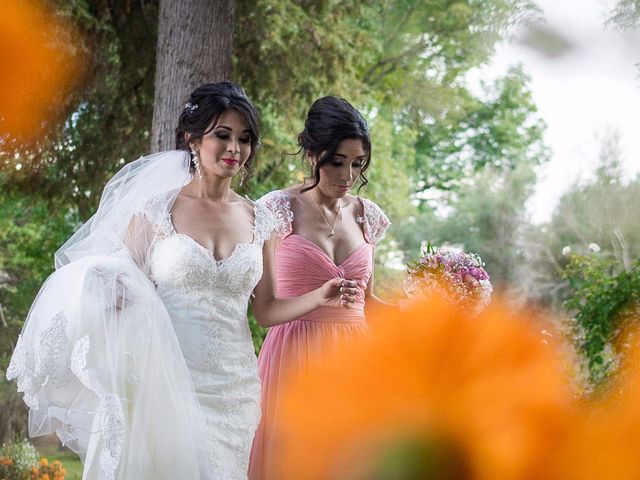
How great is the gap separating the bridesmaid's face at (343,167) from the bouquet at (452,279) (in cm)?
40

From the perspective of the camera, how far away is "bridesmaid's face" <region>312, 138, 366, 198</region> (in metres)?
3.37

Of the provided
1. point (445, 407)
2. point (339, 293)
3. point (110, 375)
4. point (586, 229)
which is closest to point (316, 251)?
point (339, 293)

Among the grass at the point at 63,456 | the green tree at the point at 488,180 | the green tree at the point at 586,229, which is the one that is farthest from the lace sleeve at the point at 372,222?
the green tree at the point at 488,180

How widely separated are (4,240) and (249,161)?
6.79 meters

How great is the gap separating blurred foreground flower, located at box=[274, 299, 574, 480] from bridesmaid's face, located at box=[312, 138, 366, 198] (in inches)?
21.8

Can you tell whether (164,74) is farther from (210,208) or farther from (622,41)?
(622,41)

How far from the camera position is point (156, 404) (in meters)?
2.71

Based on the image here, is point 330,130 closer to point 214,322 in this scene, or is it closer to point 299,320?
point 299,320

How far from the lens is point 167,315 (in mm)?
2809

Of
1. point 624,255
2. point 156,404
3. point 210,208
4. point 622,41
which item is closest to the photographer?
point 622,41

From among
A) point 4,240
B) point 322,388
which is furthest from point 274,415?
point 4,240

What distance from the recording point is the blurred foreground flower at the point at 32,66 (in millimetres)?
5676

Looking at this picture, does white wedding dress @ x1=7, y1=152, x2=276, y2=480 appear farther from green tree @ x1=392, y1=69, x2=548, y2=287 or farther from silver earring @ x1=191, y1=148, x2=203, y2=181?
green tree @ x1=392, y1=69, x2=548, y2=287

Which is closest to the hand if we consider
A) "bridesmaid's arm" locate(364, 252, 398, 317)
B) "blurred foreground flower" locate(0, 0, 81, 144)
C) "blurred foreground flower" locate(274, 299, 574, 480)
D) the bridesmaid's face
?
"blurred foreground flower" locate(274, 299, 574, 480)
